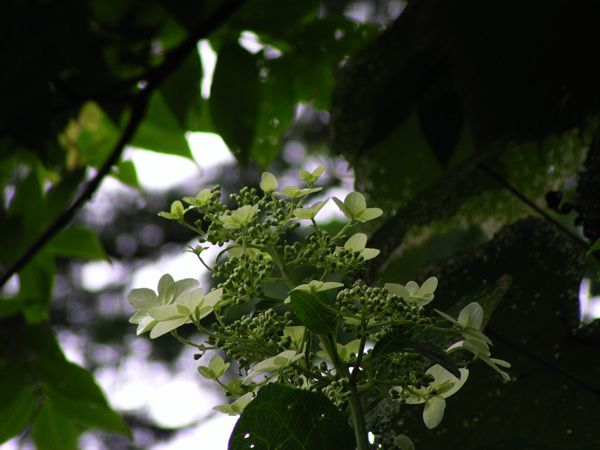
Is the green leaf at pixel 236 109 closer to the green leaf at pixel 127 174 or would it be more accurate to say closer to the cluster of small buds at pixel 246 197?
the green leaf at pixel 127 174

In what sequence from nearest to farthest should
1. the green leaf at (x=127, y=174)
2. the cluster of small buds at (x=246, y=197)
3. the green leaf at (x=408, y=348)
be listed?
the green leaf at (x=408, y=348), the cluster of small buds at (x=246, y=197), the green leaf at (x=127, y=174)

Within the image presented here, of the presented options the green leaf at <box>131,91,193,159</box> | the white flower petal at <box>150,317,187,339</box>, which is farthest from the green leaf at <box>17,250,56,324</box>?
the white flower petal at <box>150,317,187,339</box>

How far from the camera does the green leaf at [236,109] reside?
1.07m

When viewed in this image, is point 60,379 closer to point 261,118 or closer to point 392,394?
point 261,118

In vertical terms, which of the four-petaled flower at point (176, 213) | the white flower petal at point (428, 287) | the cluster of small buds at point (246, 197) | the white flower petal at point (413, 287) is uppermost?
the four-petaled flower at point (176, 213)

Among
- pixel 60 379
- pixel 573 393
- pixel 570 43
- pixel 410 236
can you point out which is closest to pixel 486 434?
pixel 573 393

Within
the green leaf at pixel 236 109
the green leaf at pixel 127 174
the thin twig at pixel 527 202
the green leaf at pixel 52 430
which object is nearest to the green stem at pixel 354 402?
the thin twig at pixel 527 202

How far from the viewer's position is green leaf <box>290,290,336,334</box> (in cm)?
47

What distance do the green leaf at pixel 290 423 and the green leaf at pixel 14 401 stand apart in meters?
0.66

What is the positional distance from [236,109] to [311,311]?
0.64 meters

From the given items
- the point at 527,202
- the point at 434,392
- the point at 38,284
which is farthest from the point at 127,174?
the point at 434,392

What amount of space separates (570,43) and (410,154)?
233 millimetres

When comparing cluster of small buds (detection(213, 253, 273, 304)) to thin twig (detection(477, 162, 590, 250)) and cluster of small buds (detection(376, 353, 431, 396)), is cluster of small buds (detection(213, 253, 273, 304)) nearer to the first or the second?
cluster of small buds (detection(376, 353, 431, 396))

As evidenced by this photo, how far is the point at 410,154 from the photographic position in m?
1.02
